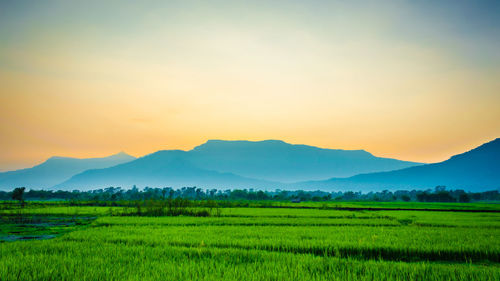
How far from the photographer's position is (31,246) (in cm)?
1084

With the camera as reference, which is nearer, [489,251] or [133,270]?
[133,270]

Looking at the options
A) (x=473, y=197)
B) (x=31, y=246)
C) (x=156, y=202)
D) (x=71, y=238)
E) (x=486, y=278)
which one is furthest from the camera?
(x=473, y=197)

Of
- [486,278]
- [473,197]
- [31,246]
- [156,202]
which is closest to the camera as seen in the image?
[486,278]

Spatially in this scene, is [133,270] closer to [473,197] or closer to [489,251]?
[489,251]

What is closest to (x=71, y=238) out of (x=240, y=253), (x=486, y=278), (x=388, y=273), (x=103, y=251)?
(x=103, y=251)

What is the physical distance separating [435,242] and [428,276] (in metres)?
6.50

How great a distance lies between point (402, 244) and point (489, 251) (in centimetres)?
319

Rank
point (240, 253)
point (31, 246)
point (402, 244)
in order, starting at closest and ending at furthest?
point (240, 253) < point (31, 246) < point (402, 244)

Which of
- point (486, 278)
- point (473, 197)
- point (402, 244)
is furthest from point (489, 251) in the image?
point (473, 197)

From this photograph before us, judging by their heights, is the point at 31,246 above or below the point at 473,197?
above

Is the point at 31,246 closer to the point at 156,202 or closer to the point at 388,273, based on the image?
the point at 388,273

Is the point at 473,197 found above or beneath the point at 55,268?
beneath

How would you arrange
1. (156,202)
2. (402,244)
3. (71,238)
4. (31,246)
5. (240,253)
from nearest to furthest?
1. (240,253)
2. (31,246)
3. (402,244)
4. (71,238)
5. (156,202)

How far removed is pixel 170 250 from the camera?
10570mm
